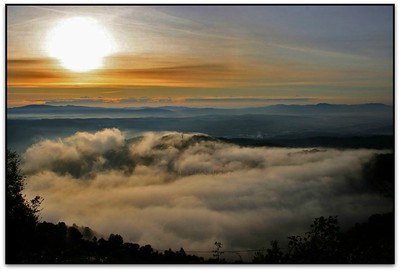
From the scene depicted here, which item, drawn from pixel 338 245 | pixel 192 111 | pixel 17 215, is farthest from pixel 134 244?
pixel 338 245

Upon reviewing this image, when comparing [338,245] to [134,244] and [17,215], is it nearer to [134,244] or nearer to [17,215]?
[134,244]

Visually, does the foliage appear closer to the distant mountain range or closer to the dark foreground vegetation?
the dark foreground vegetation

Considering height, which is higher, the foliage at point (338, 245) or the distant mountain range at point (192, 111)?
the distant mountain range at point (192, 111)

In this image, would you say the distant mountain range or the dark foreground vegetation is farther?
the distant mountain range

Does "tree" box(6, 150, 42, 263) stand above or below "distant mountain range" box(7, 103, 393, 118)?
below

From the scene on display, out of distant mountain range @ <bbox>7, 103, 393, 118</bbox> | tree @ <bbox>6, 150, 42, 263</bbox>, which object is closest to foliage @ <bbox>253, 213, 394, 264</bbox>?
distant mountain range @ <bbox>7, 103, 393, 118</bbox>

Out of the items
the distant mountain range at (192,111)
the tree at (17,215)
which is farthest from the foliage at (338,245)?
the tree at (17,215)

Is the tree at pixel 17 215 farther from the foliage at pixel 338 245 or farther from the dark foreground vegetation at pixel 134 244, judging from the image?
the foliage at pixel 338 245

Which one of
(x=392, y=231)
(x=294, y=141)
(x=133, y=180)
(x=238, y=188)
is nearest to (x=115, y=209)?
(x=133, y=180)
